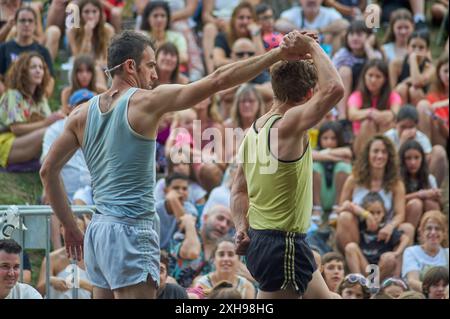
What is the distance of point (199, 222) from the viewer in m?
11.9

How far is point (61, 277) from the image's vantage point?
1032 cm

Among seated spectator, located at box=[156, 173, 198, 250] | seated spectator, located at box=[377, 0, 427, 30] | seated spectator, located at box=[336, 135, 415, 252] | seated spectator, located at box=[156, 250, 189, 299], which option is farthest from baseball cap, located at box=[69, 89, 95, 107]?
seated spectator, located at box=[377, 0, 427, 30]

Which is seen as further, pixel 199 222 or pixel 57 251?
pixel 199 222

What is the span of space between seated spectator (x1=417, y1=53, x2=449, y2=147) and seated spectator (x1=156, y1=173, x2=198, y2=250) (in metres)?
2.88

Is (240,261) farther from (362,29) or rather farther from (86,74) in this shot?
(362,29)

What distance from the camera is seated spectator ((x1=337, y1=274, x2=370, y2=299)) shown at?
10602 millimetres

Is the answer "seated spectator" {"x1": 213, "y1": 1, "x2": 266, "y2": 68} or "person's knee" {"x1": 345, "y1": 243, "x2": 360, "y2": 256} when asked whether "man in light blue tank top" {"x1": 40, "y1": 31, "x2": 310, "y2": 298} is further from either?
"seated spectator" {"x1": 213, "y1": 1, "x2": 266, "y2": 68}

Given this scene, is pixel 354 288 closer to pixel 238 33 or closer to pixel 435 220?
pixel 435 220

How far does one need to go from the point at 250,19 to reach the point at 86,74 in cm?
246

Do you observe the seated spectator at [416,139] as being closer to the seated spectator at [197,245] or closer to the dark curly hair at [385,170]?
the dark curly hair at [385,170]

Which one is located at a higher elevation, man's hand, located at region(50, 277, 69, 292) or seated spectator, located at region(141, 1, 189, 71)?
seated spectator, located at region(141, 1, 189, 71)
